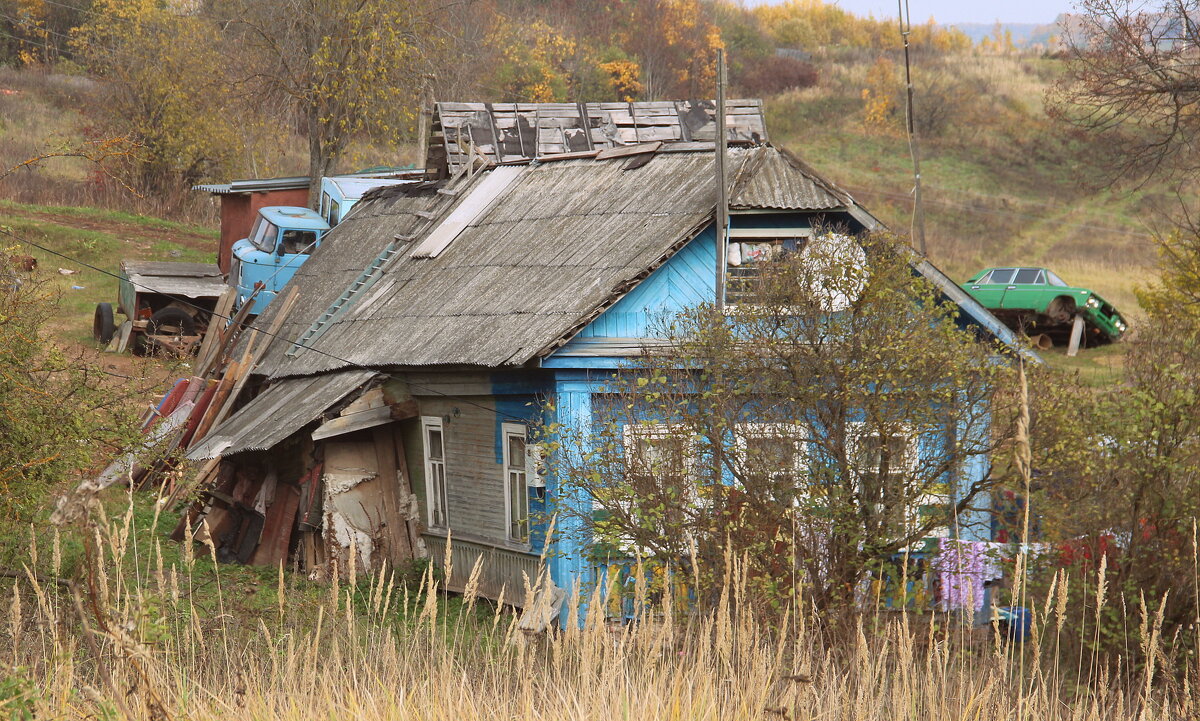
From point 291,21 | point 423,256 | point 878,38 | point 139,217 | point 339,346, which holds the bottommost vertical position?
point 339,346

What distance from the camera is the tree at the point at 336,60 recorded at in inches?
1241

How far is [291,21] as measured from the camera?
3162 centimetres

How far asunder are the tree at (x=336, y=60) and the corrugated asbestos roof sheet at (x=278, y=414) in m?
16.1

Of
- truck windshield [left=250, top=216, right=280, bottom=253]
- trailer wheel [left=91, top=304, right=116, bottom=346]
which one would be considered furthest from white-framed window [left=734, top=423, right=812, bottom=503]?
A: trailer wheel [left=91, top=304, right=116, bottom=346]

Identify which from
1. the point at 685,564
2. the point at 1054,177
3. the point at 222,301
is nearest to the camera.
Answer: the point at 685,564

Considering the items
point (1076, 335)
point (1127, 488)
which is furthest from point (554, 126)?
point (1127, 488)

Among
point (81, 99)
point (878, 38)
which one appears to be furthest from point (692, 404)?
point (878, 38)

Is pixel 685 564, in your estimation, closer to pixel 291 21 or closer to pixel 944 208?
pixel 291 21

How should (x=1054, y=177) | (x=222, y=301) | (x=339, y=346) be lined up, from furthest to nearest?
(x=1054, y=177) < (x=222, y=301) < (x=339, y=346)

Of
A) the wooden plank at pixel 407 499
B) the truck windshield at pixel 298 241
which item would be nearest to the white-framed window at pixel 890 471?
the wooden plank at pixel 407 499

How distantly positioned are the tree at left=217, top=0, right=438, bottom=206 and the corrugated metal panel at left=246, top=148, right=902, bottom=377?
561 inches

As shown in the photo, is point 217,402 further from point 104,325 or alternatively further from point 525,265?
point 104,325

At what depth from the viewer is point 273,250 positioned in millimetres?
24781

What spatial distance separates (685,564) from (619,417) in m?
1.72
